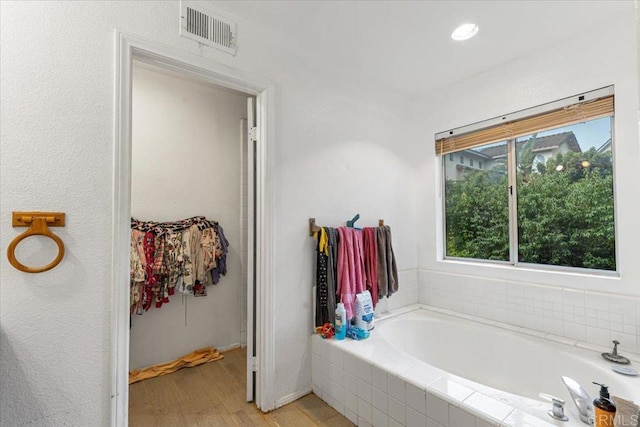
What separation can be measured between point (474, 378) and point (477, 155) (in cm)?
184

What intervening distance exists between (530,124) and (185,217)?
3.00 metres

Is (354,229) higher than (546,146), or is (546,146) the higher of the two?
(546,146)

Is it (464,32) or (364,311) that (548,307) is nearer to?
(364,311)

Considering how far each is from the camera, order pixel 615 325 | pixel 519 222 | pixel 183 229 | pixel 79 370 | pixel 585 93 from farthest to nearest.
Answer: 1. pixel 183 229
2. pixel 519 222
3. pixel 585 93
4. pixel 615 325
5. pixel 79 370

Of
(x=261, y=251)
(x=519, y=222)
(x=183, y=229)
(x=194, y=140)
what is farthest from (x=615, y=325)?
(x=194, y=140)

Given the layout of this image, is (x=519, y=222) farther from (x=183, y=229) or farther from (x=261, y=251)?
(x=183, y=229)

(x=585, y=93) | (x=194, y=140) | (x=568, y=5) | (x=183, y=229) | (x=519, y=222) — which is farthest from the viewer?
(x=194, y=140)

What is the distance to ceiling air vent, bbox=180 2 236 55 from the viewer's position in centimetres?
165

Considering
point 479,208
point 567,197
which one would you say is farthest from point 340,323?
point 567,197

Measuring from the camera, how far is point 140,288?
240cm

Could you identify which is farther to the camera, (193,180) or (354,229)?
(193,180)

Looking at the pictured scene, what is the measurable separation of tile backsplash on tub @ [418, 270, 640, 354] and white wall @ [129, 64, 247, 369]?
6.79ft

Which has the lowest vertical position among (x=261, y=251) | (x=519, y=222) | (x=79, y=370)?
(x=79, y=370)

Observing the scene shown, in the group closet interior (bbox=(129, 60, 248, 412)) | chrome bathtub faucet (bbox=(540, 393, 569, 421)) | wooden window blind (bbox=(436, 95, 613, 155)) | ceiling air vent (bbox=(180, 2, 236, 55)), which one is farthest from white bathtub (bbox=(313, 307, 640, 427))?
ceiling air vent (bbox=(180, 2, 236, 55))
